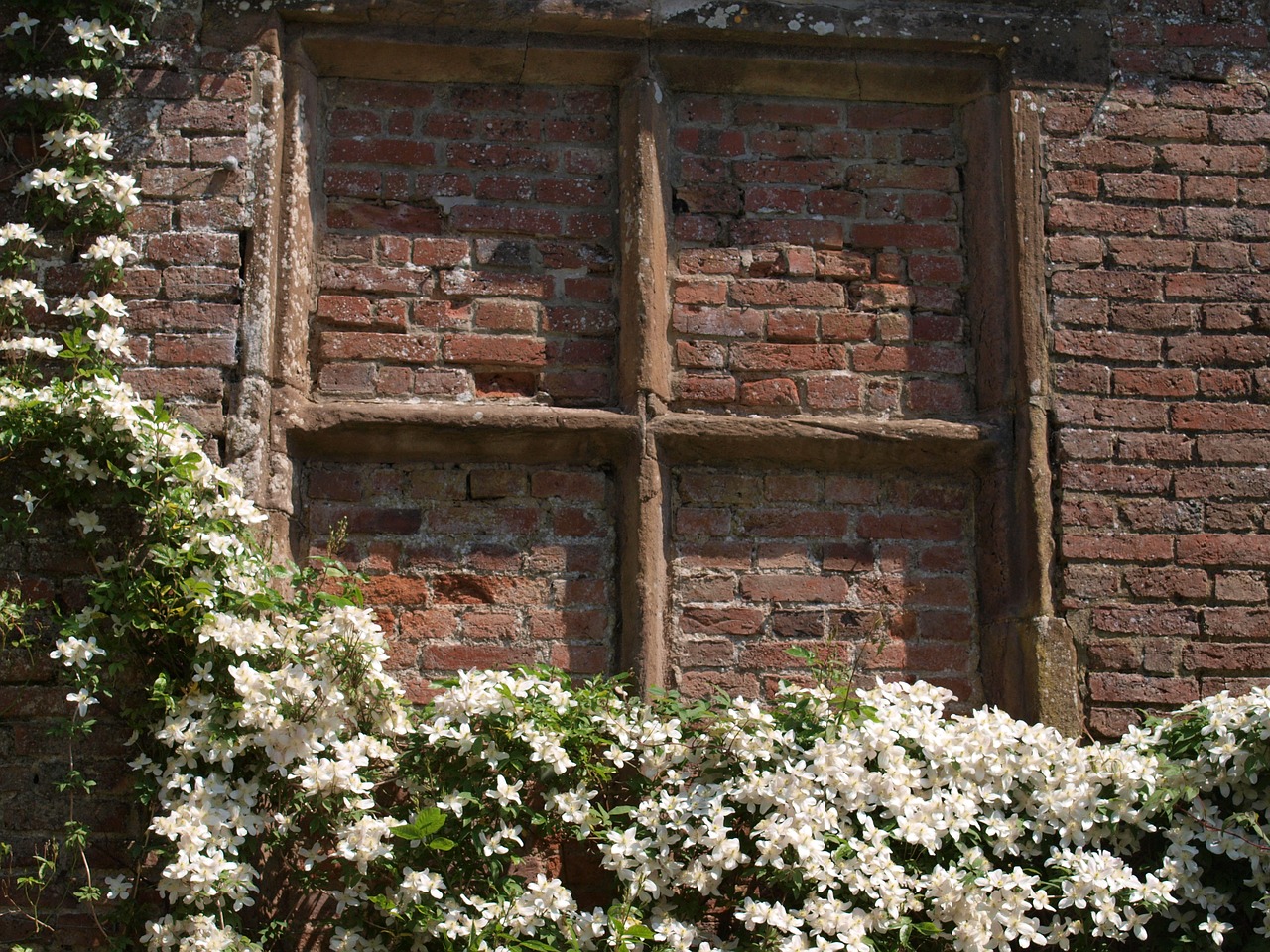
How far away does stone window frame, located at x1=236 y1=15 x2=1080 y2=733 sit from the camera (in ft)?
11.2

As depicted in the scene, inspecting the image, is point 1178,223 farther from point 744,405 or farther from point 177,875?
point 177,875

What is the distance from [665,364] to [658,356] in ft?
0.12

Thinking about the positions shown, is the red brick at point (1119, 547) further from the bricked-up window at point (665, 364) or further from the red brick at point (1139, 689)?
the red brick at point (1139, 689)

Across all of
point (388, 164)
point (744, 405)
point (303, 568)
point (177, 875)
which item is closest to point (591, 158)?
point (388, 164)

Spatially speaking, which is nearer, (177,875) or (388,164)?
(177,875)

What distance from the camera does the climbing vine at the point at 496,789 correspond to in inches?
115

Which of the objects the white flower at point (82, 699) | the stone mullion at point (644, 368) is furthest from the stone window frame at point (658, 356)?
the white flower at point (82, 699)

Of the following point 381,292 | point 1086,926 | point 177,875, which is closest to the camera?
point 177,875

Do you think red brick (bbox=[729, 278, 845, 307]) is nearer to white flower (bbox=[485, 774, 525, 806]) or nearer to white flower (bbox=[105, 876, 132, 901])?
white flower (bbox=[485, 774, 525, 806])

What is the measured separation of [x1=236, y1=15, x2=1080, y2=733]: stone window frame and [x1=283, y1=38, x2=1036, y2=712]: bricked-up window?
0.04ft

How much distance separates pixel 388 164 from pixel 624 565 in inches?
48.9

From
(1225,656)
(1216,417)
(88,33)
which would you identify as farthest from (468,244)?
(1225,656)

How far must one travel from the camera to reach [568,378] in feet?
11.8

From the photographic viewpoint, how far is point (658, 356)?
11.6 ft
